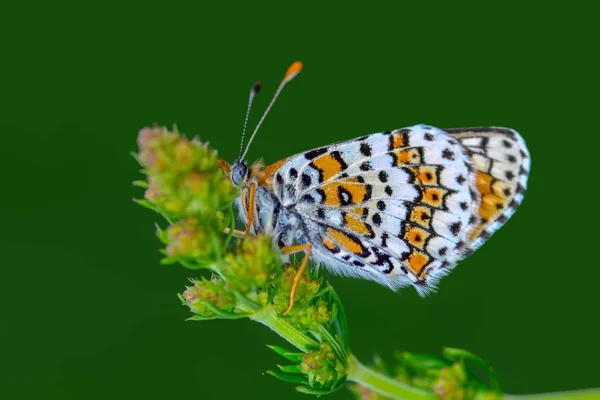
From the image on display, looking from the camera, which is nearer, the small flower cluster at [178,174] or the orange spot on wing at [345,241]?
the small flower cluster at [178,174]

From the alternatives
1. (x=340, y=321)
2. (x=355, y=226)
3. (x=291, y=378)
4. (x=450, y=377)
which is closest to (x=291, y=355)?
(x=291, y=378)

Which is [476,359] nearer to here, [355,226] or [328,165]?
[355,226]

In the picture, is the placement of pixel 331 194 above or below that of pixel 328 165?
below

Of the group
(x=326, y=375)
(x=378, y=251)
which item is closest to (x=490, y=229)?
(x=378, y=251)

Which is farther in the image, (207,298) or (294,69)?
(294,69)

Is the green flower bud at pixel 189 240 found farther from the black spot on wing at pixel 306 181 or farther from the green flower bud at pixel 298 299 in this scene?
the black spot on wing at pixel 306 181

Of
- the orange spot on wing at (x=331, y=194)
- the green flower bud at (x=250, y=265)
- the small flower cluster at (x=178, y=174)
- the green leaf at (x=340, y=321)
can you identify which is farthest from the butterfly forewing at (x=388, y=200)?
the small flower cluster at (x=178, y=174)

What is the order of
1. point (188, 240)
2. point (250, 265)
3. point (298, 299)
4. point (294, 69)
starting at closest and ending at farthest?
point (188, 240), point (250, 265), point (298, 299), point (294, 69)

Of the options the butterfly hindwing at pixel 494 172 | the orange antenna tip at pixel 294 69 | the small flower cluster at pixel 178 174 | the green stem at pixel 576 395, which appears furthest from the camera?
the butterfly hindwing at pixel 494 172
